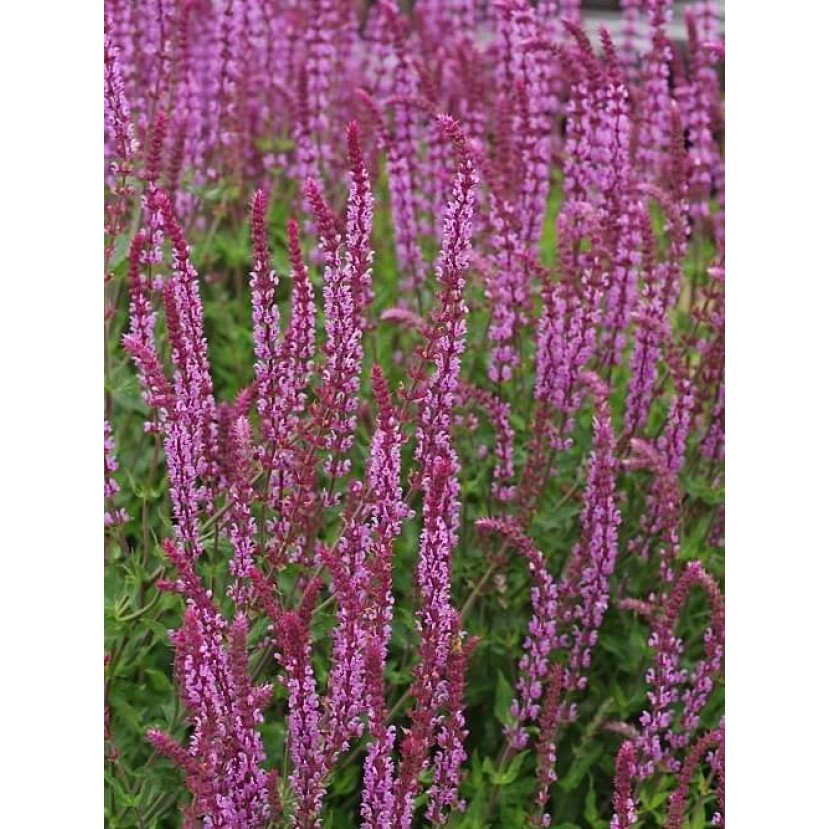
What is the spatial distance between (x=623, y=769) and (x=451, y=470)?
0.58m

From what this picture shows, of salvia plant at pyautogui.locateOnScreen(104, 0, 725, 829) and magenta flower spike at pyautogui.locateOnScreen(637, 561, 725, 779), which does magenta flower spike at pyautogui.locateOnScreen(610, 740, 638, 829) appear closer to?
salvia plant at pyautogui.locateOnScreen(104, 0, 725, 829)

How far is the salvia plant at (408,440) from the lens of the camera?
7.84 feet

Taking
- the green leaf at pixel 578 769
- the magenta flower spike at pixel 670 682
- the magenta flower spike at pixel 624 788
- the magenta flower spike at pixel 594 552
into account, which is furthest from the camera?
the green leaf at pixel 578 769

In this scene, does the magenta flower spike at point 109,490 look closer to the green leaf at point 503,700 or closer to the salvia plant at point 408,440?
the salvia plant at point 408,440

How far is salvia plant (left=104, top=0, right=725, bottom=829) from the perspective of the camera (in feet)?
7.84

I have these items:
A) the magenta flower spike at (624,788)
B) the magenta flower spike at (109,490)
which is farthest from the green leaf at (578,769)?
the magenta flower spike at (109,490)

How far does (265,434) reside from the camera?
257 cm

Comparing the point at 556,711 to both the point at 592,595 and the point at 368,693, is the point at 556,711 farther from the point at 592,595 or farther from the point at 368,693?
the point at 368,693

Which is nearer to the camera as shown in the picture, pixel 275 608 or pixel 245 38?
pixel 275 608

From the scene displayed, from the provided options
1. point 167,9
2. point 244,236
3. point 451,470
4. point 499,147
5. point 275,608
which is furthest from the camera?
point 244,236

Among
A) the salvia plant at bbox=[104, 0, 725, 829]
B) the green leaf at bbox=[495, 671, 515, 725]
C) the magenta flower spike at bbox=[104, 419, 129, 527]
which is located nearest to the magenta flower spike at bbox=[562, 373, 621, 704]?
the salvia plant at bbox=[104, 0, 725, 829]

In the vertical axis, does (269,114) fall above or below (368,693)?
above
